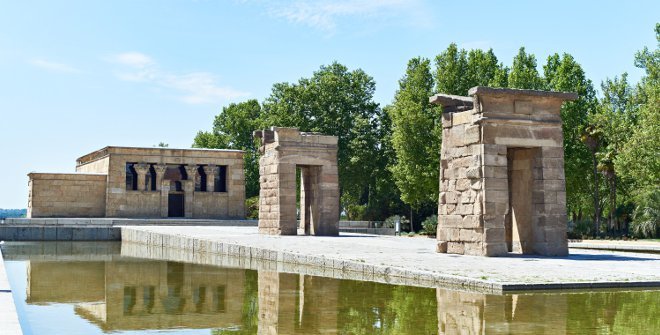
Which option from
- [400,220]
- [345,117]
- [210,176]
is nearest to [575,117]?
[400,220]

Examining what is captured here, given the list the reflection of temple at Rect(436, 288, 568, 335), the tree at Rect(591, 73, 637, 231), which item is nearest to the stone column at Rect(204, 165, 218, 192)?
the tree at Rect(591, 73, 637, 231)

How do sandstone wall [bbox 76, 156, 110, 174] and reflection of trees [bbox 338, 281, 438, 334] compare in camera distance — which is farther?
sandstone wall [bbox 76, 156, 110, 174]

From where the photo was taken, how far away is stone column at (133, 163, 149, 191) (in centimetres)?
4744

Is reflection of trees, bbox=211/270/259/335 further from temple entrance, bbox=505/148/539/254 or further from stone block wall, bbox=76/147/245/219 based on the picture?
stone block wall, bbox=76/147/245/219

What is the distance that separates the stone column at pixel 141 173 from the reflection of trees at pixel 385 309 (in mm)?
36960

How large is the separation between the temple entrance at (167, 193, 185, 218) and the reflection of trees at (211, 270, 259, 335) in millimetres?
34933

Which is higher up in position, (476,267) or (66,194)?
(66,194)

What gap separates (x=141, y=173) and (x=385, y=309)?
131ft

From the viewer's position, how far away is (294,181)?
28.6 meters

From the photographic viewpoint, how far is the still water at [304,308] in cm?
838

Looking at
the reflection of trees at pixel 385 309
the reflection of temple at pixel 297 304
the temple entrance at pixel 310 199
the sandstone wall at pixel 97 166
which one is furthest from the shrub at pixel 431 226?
the reflection of trees at pixel 385 309

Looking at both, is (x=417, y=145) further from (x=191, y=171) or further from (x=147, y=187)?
(x=147, y=187)

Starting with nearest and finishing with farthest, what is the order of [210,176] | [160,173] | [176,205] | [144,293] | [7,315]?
[7,315], [144,293], [160,173], [176,205], [210,176]

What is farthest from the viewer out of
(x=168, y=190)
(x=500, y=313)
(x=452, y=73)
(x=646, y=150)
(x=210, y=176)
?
(x=210, y=176)
